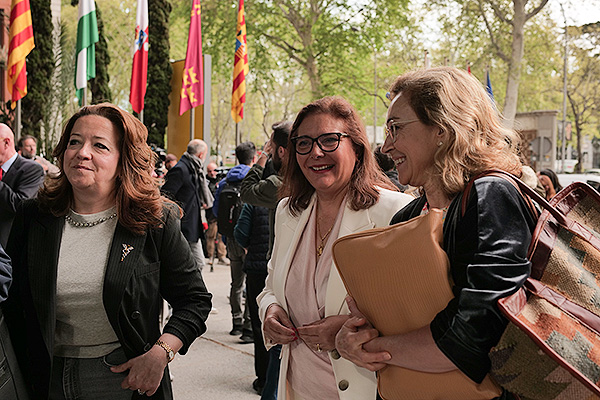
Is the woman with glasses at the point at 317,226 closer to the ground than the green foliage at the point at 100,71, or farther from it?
closer to the ground

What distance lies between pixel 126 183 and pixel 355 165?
3.26ft

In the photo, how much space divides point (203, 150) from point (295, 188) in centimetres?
522

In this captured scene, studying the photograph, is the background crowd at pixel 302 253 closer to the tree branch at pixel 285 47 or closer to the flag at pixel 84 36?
the flag at pixel 84 36

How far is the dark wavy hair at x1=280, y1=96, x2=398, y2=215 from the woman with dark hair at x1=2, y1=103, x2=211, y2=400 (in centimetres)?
63

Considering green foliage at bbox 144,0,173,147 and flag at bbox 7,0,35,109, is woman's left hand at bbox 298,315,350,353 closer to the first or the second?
flag at bbox 7,0,35,109

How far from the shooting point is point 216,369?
236 inches

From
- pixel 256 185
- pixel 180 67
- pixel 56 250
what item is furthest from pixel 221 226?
pixel 180 67

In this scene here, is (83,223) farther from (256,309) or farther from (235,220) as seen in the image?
(235,220)

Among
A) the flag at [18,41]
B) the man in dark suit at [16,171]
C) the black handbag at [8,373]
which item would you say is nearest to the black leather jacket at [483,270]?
the black handbag at [8,373]

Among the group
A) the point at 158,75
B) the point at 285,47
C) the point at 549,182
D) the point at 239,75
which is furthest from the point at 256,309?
the point at 285,47

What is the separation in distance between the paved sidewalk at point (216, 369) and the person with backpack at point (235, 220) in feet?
0.84

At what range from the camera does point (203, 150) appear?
806 centimetres

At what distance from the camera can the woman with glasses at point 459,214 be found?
1.55 meters

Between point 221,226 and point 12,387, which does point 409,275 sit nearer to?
point 12,387
